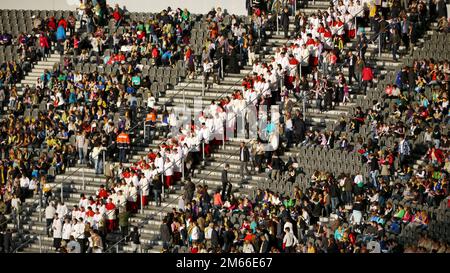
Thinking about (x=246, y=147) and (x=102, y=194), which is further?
(x=102, y=194)

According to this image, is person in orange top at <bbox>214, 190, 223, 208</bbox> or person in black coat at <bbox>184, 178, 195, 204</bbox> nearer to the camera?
person in orange top at <bbox>214, 190, 223, 208</bbox>

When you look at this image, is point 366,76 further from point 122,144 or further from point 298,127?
point 122,144

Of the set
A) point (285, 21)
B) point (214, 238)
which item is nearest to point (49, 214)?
point (214, 238)

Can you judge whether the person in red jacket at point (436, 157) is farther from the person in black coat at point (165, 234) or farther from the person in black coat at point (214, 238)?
the person in black coat at point (165, 234)

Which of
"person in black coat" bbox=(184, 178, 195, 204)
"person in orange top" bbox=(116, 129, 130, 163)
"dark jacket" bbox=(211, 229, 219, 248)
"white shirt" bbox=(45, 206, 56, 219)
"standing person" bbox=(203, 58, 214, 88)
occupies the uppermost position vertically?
"standing person" bbox=(203, 58, 214, 88)

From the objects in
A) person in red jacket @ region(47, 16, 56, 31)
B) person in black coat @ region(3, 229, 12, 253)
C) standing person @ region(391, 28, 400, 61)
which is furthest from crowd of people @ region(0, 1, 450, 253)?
person in red jacket @ region(47, 16, 56, 31)

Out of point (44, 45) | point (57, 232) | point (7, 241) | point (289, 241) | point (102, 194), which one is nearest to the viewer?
point (289, 241)

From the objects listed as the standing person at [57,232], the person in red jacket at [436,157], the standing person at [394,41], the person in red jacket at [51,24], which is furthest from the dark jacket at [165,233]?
the person in red jacket at [51,24]

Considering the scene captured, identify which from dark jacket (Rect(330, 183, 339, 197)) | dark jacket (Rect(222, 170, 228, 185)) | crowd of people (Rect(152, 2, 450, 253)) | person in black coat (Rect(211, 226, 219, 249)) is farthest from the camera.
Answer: dark jacket (Rect(222, 170, 228, 185))

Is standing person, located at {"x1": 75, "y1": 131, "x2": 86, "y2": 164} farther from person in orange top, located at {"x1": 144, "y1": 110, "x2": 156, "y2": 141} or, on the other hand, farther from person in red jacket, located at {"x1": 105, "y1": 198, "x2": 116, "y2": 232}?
person in red jacket, located at {"x1": 105, "y1": 198, "x2": 116, "y2": 232}

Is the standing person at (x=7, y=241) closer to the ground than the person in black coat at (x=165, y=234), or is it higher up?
closer to the ground

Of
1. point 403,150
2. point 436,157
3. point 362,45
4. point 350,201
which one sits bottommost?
point 350,201

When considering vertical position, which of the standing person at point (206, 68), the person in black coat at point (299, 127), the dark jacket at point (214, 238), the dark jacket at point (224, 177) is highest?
the standing person at point (206, 68)
